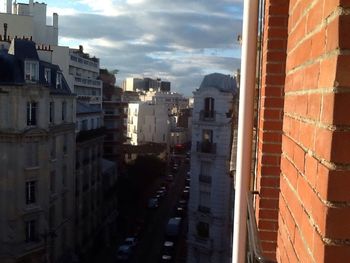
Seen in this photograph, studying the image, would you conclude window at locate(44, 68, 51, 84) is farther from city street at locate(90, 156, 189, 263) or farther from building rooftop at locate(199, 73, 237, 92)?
city street at locate(90, 156, 189, 263)

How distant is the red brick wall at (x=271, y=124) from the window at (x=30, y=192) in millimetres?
21394

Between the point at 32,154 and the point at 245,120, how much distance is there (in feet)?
70.4

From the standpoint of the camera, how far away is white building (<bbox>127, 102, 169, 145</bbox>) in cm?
7375

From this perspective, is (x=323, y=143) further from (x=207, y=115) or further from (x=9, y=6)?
(x=9, y=6)

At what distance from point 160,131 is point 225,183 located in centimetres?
4603

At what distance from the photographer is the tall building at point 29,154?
22203 millimetres

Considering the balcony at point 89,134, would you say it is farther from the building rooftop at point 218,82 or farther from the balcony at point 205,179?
the building rooftop at point 218,82

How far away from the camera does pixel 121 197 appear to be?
44.0 meters

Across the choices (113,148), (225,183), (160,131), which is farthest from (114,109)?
(225,183)

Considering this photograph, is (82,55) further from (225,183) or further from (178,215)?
(225,183)

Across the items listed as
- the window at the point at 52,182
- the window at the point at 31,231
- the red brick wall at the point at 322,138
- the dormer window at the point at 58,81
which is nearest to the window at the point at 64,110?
the dormer window at the point at 58,81

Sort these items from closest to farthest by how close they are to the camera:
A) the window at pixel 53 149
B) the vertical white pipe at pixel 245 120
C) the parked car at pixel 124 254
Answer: the vertical white pipe at pixel 245 120
the window at pixel 53 149
the parked car at pixel 124 254

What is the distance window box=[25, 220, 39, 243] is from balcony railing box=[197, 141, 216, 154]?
10676mm

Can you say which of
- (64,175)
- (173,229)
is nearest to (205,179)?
(64,175)
